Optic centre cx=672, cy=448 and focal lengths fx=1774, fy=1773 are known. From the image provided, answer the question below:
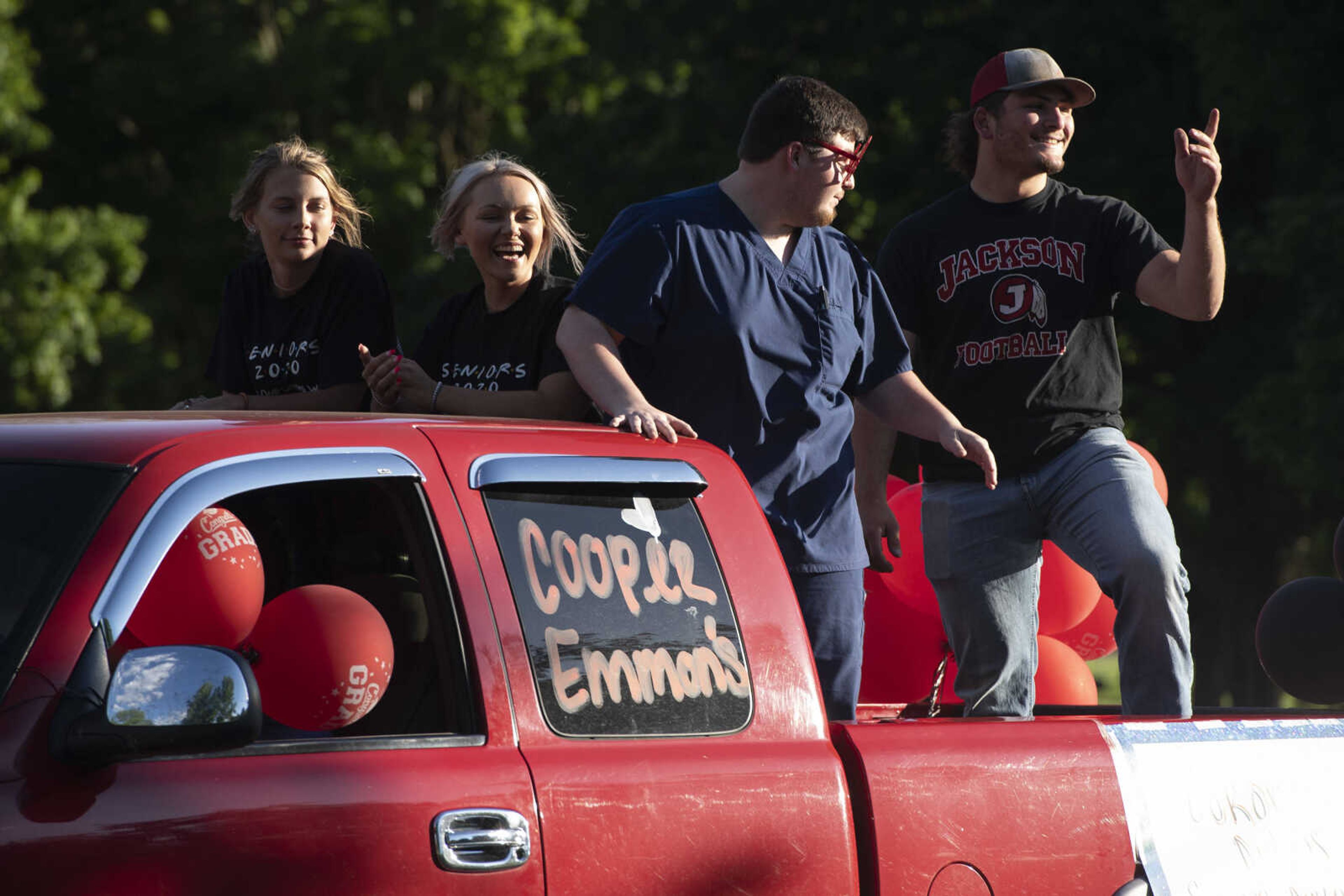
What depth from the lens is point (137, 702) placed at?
233 cm

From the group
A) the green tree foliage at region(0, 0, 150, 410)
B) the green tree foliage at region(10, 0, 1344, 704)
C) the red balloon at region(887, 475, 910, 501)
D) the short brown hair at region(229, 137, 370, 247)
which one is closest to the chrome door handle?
the short brown hair at region(229, 137, 370, 247)

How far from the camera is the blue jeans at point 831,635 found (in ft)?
12.5

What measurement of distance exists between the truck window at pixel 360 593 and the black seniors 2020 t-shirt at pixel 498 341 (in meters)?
1.15

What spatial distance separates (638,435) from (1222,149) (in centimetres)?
1402

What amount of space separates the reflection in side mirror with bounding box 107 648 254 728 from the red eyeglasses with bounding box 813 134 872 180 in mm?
2215

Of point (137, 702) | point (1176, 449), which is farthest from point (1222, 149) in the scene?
point (137, 702)

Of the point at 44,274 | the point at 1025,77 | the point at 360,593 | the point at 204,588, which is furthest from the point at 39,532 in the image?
the point at 44,274

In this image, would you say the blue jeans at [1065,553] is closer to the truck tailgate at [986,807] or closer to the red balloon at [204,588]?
the truck tailgate at [986,807]

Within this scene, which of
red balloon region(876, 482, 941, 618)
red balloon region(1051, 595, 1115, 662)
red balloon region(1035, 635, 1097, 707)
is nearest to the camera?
red balloon region(876, 482, 941, 618)

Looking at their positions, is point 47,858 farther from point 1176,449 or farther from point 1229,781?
point 1176,449

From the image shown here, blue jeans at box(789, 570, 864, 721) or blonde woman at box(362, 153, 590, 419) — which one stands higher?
blonde woman at box(362, 153, 590, 419)

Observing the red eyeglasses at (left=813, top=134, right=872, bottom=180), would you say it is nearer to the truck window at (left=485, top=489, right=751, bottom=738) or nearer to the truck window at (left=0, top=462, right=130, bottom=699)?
the truck window at (left=485, top=489, right=751, bottom=738)

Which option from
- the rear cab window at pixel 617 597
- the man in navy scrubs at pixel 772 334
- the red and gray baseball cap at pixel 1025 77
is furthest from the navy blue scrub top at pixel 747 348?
the red and gray baseball cap at pixel 1025 77

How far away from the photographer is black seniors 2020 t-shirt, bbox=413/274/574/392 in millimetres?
4484
